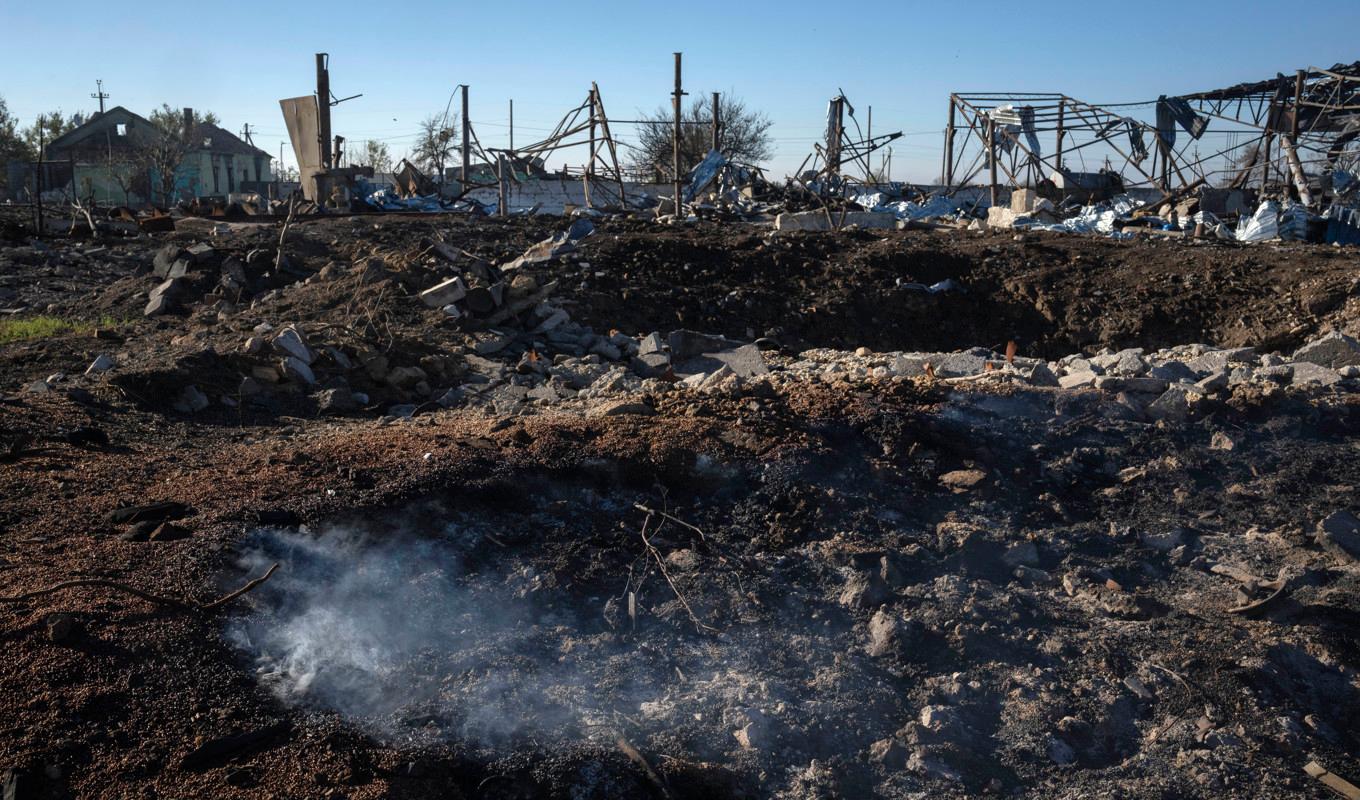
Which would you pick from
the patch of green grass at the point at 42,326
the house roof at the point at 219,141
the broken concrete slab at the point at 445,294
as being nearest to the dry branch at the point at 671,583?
the broken concrete slab at the point at 445,294

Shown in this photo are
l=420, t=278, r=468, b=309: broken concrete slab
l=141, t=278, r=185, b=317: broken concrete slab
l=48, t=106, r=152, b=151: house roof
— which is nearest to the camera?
l=420, t=278, r=468, b=309: broken concrete slab

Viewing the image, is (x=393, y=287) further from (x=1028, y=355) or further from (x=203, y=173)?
(x=203, y=173)

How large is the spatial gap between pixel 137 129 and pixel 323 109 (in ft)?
96.2

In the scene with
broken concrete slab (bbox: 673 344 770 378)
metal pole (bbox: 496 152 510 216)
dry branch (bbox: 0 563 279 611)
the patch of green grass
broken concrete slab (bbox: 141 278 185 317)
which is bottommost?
dry branch (bbox: 0 563 279 611)

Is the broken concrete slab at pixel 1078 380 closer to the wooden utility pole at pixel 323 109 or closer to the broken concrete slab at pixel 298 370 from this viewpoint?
the broken concrete slab at pixel 298 370

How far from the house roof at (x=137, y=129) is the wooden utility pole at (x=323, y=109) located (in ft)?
83.5

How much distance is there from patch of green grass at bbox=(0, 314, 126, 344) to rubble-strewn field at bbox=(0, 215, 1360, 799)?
116 centimetres

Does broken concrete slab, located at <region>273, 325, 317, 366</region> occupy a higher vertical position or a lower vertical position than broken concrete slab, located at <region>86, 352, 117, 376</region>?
higher

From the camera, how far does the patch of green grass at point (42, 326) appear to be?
28.5 ft

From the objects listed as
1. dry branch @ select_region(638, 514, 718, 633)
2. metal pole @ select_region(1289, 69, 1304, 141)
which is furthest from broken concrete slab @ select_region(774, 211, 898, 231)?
dry branch @ select_region(638, 514, 718, 633)

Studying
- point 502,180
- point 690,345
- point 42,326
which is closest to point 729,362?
point 690,345

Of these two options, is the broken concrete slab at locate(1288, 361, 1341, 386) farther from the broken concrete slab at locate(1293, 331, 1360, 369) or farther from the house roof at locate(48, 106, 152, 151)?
the house roof at locate(48, 106, 152, 151)

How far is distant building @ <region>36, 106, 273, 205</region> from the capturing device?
31.6 m

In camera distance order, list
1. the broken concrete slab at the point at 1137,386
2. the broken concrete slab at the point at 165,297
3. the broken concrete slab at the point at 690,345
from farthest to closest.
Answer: the broken concrete slab at the point at 165,297
the broken concrete slab at the point at 690,345
the broken concrete slab at the point at 1137,386
